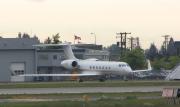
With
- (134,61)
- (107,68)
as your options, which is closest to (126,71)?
(107,68)

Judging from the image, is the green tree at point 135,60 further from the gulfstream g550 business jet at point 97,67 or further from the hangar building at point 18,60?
the gulfstream g550 business jet at point 97,67

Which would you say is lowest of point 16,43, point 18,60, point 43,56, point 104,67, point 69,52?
point 104,67

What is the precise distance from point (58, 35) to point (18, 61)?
60.5m

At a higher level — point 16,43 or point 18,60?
point 16,43

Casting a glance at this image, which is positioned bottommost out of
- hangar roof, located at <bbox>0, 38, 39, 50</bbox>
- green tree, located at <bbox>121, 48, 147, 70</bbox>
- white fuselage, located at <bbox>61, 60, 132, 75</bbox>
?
white fuselage, located at <bbox>61, 60, 132, 75</bbox>

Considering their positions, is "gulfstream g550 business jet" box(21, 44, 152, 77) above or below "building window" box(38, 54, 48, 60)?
below

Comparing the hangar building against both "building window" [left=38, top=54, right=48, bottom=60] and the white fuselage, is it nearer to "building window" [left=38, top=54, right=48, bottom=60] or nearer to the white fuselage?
"building window" [left=38, top=54, right=48, bottom=60]

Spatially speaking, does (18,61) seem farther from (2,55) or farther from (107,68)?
(107,68)

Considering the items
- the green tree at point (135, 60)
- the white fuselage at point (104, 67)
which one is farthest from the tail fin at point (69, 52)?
the green tree at point (135, 60)

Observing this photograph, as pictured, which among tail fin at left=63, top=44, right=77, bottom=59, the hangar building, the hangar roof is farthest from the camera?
the hangar roof

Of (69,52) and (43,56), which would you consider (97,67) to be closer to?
(69,52)

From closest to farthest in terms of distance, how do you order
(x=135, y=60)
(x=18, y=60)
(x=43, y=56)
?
(x=18, y=60), (x=43, y=56), (x=135, y=60)

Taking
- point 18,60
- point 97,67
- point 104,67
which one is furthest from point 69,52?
point 18,60

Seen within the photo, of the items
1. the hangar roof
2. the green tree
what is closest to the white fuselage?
the hangar roof
